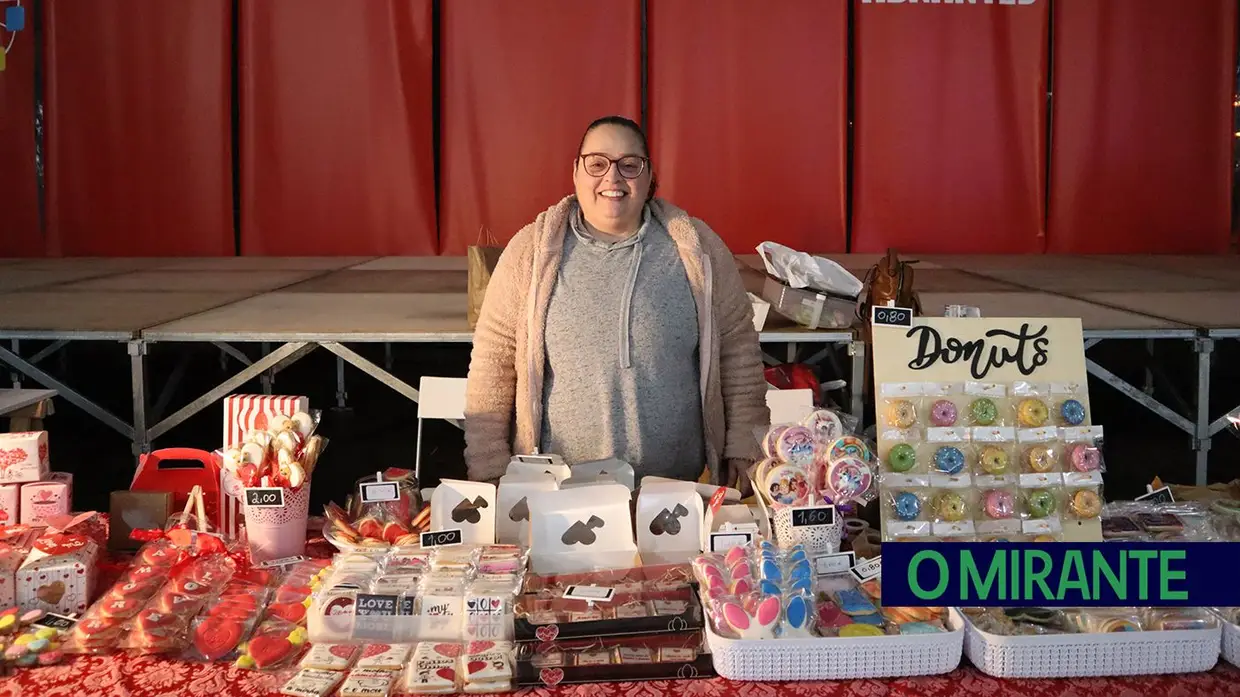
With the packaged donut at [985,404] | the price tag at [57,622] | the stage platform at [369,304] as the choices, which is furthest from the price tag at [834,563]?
the stage platform at [369,304]

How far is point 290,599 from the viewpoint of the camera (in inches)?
67.7

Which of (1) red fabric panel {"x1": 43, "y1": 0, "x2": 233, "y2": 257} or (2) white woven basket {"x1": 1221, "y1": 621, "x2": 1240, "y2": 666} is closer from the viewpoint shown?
(2) white woven basket {"x1": 1221, "y1": 621, "x2": 1240, "y2": 666}

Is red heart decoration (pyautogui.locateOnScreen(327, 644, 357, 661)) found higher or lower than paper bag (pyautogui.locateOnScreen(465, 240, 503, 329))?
lower

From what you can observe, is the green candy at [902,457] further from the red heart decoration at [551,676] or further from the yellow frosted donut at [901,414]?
the red heart decoration at [551,676]

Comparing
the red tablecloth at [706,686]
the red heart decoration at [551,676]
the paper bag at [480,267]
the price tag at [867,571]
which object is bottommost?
the red tablecloth at [706,686]

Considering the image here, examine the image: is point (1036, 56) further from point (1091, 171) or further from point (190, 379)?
point (190, 379)

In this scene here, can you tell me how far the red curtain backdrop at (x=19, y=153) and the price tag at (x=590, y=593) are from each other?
6301 millimetres

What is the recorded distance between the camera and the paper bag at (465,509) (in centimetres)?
191

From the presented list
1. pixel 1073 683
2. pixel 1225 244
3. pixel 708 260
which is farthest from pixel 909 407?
pixel 1225 244

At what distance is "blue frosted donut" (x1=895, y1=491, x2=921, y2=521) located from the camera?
5.74ft

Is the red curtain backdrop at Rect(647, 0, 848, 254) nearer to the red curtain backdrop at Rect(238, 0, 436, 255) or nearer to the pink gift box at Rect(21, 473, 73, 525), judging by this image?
the red curtain backdrop at Rect(238, 0, 436, 255)

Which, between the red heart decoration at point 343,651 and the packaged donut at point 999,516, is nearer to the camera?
the red heart decoration at point 343,651

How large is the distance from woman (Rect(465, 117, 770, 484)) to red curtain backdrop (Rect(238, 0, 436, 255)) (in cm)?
458

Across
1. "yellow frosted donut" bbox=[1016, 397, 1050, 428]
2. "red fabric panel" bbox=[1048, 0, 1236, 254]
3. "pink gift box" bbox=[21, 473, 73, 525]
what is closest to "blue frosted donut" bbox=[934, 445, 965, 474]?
"yellow frosted donut" bbox=[1016, 397, 1050, 428]
